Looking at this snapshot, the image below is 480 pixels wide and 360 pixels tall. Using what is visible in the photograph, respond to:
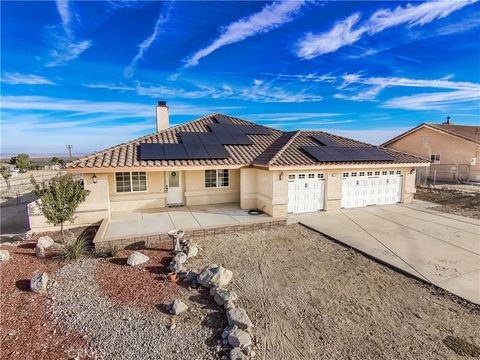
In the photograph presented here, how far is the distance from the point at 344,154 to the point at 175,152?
9437 mm

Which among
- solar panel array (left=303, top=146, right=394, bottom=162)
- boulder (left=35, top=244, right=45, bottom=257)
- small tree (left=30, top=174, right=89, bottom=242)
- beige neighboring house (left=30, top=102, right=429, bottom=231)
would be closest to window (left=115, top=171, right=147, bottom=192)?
beige neighboring house (left=30, top=102, right=429, bottom=231)

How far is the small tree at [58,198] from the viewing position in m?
9.10

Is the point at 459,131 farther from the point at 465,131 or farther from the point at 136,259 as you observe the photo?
the point at 136,259

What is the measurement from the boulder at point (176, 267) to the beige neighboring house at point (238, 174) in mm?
5949

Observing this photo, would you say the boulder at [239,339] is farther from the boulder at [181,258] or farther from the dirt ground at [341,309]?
the boulder at [181,258]

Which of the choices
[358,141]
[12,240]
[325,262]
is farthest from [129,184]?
[358,141]

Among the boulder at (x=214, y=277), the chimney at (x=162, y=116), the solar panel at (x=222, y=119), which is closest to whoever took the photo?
the boulder at (x=214, y=277)

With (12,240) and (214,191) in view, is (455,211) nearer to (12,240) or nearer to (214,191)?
(214,191)

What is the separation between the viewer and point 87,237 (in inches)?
415

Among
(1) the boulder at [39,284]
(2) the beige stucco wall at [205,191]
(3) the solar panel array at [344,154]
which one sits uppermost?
(3) the solar panel array at [344,154]

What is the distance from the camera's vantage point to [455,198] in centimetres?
1781

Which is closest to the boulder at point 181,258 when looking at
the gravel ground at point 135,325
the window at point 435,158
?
the gravel ground at point 135,325

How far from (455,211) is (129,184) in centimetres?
1787

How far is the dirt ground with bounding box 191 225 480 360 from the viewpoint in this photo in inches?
193
